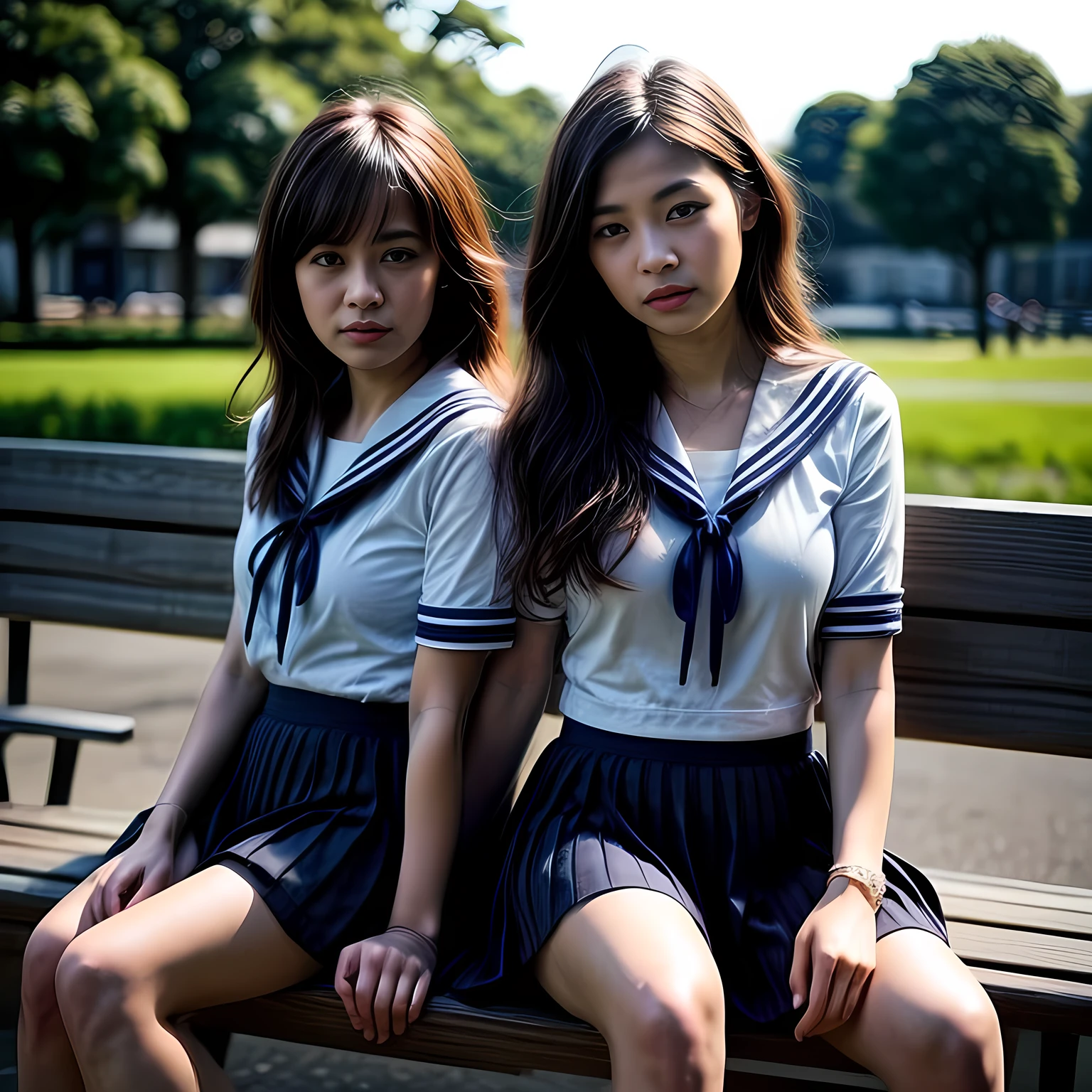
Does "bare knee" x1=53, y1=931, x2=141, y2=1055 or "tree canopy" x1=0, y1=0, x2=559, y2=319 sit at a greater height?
"tree canopy" x1=0, y1=0, x2=559, y2=319

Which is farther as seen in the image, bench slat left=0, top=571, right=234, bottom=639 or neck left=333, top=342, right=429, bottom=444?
bench slat left=0, top=571, right=234, bottom=639

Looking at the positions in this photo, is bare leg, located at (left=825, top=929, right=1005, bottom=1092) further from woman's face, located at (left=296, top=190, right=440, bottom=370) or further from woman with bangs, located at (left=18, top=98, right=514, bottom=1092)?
woman's face, located at (left=296, top=190, right=440, bottom=370)

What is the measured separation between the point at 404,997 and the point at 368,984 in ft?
0.17

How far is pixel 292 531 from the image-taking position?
196cm

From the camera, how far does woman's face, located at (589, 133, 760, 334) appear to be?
5.69 ft

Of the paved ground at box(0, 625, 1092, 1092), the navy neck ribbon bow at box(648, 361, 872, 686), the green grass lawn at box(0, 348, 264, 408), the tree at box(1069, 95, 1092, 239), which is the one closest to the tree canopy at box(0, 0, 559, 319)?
the green grass lawn at box(0, 348, 264, 408)

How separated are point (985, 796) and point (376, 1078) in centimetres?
255

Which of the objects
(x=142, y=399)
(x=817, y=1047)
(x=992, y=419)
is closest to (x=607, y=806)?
(x=817, y=1047)

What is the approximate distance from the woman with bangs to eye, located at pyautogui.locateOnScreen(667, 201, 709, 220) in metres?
0.38

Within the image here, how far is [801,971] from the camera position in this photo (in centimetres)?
154

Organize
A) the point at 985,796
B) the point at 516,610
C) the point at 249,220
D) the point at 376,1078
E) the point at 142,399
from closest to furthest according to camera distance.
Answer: the point at 516,610, the point at 376,1078, the point at 985,796, the point at 142,399, the point at 249,220

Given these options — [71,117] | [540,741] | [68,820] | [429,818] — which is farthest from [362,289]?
[71,117]

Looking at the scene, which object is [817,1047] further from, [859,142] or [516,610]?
[859,142]

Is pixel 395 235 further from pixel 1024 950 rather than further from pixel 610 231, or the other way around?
pixel 1024 950
